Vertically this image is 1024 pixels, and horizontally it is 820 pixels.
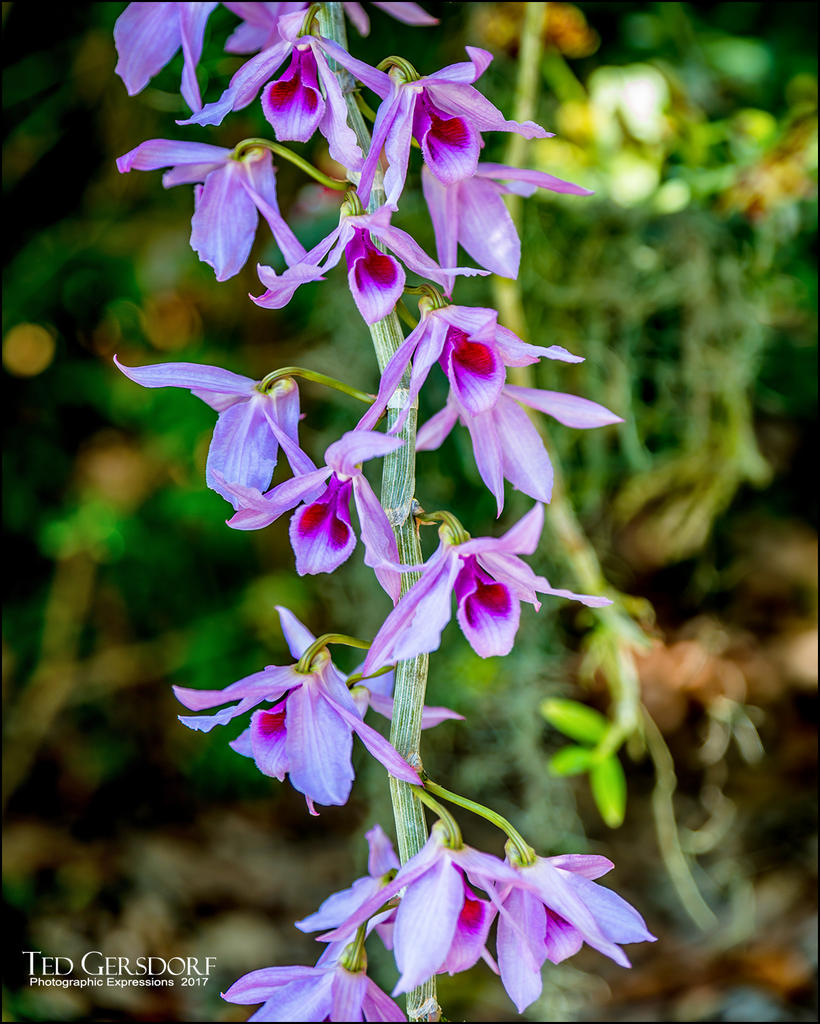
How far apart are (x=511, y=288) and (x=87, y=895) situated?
1281mm

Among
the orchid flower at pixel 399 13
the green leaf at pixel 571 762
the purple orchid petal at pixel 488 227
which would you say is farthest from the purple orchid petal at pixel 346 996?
the orchid flower at pixel 399 13

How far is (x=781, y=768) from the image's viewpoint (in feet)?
5.51

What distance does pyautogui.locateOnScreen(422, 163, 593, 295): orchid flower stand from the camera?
21.2 inches

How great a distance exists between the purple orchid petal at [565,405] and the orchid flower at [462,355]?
0.05 meters

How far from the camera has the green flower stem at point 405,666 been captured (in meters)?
0.49

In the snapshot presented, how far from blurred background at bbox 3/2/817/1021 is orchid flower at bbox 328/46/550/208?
0.54 meters

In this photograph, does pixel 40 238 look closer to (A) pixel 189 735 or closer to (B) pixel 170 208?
(B) pixel 170 208

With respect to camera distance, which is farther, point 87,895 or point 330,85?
point 87,895

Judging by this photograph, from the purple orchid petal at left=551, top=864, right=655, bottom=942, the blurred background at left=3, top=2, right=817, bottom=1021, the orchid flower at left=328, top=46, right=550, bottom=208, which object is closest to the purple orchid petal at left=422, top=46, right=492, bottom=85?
the orchid flower at left=328, top=46, right=550, bottom=208

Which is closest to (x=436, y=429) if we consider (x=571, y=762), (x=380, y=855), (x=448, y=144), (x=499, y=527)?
(x=448, y=144)

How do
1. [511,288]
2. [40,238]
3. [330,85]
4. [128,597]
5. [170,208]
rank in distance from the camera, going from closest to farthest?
1. [330,85]
2. [511,288]
3. [40,238]
4. [170,208]
5. [128,597]

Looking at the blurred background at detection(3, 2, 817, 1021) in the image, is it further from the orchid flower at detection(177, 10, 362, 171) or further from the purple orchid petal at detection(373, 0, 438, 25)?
the orchid flower at detection(177, 10, 362, 171)

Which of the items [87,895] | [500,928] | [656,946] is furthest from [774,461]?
[87,895]

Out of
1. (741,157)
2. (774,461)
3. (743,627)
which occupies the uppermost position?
(741,157)
